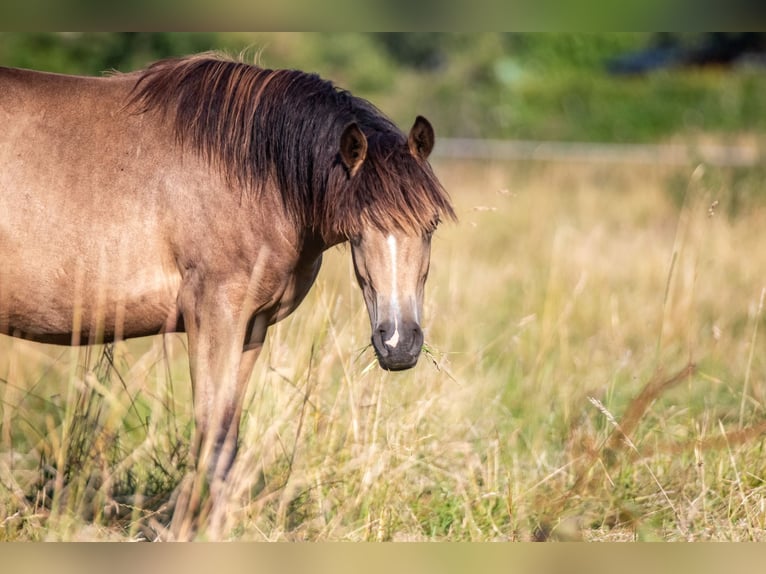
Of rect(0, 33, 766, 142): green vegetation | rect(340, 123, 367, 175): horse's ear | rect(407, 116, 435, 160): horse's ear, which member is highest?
rect(0, 33, 766, 142): green vegetation

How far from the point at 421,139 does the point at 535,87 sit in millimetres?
19146

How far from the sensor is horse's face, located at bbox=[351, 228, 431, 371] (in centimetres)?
352

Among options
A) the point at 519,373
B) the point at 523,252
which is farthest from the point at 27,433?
the point at 523,252

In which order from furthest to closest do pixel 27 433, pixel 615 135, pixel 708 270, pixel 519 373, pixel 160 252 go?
pixel 615 135
pixel 708 270
pixel 519 373
pixel 27 433
pixel 160 252

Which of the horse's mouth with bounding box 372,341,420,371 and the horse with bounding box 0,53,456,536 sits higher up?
the horse with bounding box 0,53,456,536

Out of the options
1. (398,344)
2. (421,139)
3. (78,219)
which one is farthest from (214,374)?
(421,139)

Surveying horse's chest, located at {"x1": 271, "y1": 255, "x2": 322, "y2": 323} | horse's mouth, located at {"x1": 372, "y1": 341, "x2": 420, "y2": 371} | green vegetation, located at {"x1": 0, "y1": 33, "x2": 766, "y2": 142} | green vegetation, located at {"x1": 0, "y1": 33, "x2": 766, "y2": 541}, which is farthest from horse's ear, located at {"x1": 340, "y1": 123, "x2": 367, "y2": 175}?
green vegetation, located at {"x1": 0, "y1": 33, "x2": 766, "y2": 142}

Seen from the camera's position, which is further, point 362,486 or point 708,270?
point 708,270

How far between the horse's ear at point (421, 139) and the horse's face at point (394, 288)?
0.35 metres

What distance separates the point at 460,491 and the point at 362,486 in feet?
1.79

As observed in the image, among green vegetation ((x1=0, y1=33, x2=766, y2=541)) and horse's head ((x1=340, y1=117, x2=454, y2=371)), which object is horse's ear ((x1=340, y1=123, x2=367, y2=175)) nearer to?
horse's head ((x1=340, y1=117, x2=454, y2=371))

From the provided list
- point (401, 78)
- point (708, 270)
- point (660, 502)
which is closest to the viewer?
point (660, 502)

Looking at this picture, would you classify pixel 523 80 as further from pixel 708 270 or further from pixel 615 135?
pixel 708 270

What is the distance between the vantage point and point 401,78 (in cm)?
2239
